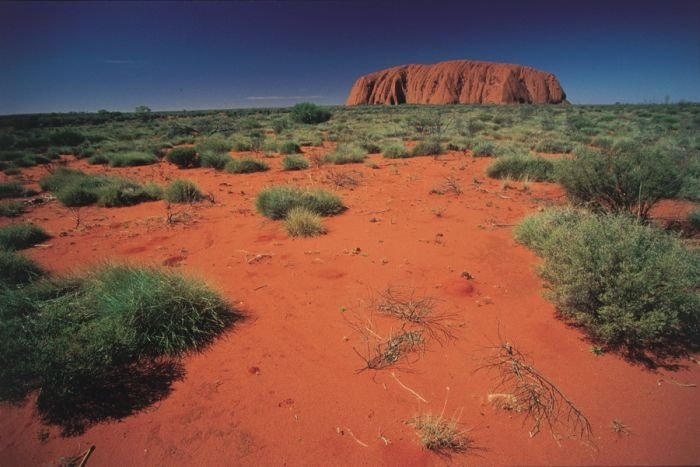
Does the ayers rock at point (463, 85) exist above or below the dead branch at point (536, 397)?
above

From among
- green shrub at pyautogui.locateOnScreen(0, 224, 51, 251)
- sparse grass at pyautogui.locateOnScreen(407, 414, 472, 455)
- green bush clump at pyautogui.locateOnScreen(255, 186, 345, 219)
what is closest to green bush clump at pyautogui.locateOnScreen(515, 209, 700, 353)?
sparse grass at pyautogui.locateOnScreen(407, 414, 472, 455)

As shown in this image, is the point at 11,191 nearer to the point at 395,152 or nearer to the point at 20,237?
the point at 20,237

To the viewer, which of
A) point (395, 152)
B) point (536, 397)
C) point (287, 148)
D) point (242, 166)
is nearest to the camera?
point (536, 397)

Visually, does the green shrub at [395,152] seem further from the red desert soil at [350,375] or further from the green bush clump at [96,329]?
the green bush clump at [96,329]

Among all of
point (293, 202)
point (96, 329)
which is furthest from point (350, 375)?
point (293, 202)

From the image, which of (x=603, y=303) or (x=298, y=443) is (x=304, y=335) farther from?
(x=603, y=303)

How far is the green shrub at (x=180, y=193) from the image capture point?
7180mm

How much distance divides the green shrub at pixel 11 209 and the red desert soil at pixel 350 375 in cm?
268

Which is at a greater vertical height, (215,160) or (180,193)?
(215,160)

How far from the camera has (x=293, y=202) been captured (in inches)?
237

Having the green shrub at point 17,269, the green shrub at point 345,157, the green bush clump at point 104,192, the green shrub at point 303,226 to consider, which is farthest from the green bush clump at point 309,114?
the green shrub at point 17,269

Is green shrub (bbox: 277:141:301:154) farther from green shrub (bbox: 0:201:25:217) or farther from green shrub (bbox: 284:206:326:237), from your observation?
green shrub (bbox: 284:206:326:237)

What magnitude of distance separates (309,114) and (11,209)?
75.8 feet

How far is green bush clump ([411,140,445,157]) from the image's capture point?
12.4m
